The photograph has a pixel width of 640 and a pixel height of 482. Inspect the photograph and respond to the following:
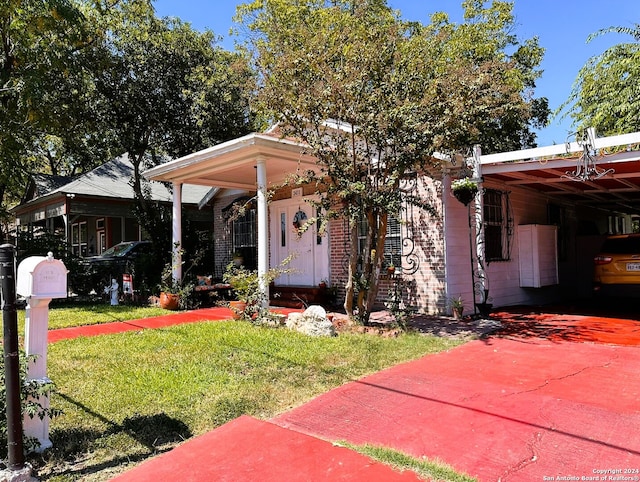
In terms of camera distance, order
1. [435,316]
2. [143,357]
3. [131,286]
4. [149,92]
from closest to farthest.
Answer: [143,357] < [435,316] < [131,286] < [149,92]

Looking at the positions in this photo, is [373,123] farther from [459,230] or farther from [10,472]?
[10,472]

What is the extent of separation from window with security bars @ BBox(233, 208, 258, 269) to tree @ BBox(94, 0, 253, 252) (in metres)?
2.19

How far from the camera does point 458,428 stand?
3504mm

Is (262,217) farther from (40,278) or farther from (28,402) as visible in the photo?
(28,402)

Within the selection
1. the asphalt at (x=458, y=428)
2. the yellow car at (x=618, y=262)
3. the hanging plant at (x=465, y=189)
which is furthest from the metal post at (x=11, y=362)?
the yellow car at (x=618, y=262)

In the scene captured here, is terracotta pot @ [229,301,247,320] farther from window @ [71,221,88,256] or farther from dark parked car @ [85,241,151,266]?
window @ [71,221,88,256]

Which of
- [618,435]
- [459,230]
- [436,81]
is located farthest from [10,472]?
[459,230]

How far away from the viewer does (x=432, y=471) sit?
2840 mm

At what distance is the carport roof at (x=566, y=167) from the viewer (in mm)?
6633

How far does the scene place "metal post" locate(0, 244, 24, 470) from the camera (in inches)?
106

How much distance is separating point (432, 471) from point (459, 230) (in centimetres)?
644

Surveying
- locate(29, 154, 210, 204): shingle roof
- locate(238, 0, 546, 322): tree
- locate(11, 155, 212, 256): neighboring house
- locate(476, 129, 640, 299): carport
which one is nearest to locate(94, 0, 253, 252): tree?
locate(29, 154, 210, 204): shingle roof

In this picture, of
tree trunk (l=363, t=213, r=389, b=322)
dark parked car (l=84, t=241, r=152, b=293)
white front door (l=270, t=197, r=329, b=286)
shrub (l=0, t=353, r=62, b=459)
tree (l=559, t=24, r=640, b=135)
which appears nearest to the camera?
shrub (l=0, t=353, r=62, b=459)

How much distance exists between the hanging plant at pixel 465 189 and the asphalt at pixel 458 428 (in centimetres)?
309
